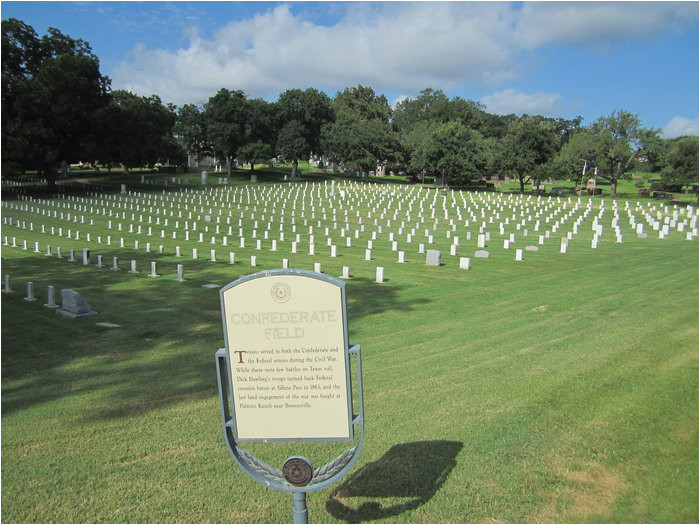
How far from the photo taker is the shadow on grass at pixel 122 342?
7582 mm

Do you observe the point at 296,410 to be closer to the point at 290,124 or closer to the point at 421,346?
the point at 421,346

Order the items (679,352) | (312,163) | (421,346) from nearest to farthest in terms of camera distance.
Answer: (679,352)
(421,346)
(312,163)

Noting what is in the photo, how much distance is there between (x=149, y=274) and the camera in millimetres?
19219

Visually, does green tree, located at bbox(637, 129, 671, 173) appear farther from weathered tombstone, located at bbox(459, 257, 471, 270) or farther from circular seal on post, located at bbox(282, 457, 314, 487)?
circular seal on post, located at bbox(282, 457, 314, 487)

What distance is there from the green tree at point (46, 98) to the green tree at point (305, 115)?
29.1 m

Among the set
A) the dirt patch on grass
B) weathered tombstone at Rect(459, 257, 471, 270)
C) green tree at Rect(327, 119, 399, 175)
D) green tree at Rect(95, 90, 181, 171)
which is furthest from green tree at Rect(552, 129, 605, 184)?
the dirt patch on grass

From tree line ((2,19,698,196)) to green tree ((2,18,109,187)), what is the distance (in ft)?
0.36

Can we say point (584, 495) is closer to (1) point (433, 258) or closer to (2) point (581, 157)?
(1) point (433, 258)

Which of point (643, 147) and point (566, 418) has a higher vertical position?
point (643, 147)

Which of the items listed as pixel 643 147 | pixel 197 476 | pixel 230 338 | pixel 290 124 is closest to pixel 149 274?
pixel 197 476

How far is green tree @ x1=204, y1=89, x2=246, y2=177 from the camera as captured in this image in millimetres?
74875

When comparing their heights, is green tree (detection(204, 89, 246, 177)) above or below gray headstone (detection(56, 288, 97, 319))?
above

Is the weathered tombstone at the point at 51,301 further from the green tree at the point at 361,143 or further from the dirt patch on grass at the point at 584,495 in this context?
the green tree at the point at 361,143

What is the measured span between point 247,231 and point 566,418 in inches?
1079
